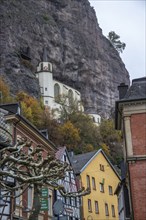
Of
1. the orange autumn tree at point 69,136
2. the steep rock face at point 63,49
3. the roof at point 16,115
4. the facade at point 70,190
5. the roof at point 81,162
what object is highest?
the steep rock face at point 63,49

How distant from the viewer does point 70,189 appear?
3369 cm

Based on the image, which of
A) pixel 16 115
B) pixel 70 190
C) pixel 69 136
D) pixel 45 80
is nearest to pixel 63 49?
pixel 45 80

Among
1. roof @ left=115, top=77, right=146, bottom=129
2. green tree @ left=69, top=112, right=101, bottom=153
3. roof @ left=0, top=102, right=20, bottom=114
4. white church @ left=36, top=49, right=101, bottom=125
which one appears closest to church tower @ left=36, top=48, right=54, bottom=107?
white church @ left=36, top=49, right=101, bottom=125

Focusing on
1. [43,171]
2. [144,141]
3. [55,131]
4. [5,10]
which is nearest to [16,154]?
[43,171]

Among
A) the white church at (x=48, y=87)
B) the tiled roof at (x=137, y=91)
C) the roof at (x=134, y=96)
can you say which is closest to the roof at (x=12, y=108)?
the roof at (x=134, y=96)

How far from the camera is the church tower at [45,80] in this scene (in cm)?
8794

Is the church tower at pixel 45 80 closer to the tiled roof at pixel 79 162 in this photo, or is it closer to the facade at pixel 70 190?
the tiled roof at pixel 79 162

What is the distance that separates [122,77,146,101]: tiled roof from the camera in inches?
809

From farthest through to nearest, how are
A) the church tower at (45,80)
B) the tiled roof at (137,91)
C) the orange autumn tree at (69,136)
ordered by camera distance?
the church tower at (45,80) → the orange autumn tree at (69,136) → the tiled roof at (137,91)

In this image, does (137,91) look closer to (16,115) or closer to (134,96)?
(134,96)

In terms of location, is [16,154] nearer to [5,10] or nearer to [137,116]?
[137,116]

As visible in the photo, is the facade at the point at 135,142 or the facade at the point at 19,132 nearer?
the facade at the point at 135,142

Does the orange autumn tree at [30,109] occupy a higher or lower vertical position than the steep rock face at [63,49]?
lower

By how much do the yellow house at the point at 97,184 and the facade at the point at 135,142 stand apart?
54.7 ft
